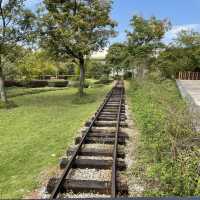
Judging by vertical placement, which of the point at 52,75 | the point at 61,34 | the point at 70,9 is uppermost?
the point at 70,9

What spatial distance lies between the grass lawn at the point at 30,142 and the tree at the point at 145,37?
35042 millimetres

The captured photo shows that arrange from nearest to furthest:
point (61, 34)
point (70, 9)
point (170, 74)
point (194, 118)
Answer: point (194, 118) < point (61, 34) < point (70, 9) < point (170, 74)

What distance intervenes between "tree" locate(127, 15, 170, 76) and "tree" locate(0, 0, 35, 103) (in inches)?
1259

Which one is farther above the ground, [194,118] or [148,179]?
[194,118]

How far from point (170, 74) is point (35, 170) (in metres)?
33.6

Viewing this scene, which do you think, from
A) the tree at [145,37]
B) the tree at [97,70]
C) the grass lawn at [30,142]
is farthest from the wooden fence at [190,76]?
the tree at [97,70]

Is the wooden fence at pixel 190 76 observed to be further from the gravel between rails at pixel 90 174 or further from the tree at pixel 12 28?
the gravel between rails at pixel 90 174

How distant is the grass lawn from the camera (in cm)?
745

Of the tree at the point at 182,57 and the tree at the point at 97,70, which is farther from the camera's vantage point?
the tree at the point at 97,70

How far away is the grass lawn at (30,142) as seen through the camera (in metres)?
7.45

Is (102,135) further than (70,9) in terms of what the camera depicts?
No

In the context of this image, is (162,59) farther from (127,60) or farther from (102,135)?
(102,135)

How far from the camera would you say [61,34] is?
72.9ft

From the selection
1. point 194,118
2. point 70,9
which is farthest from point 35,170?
point 70,9
